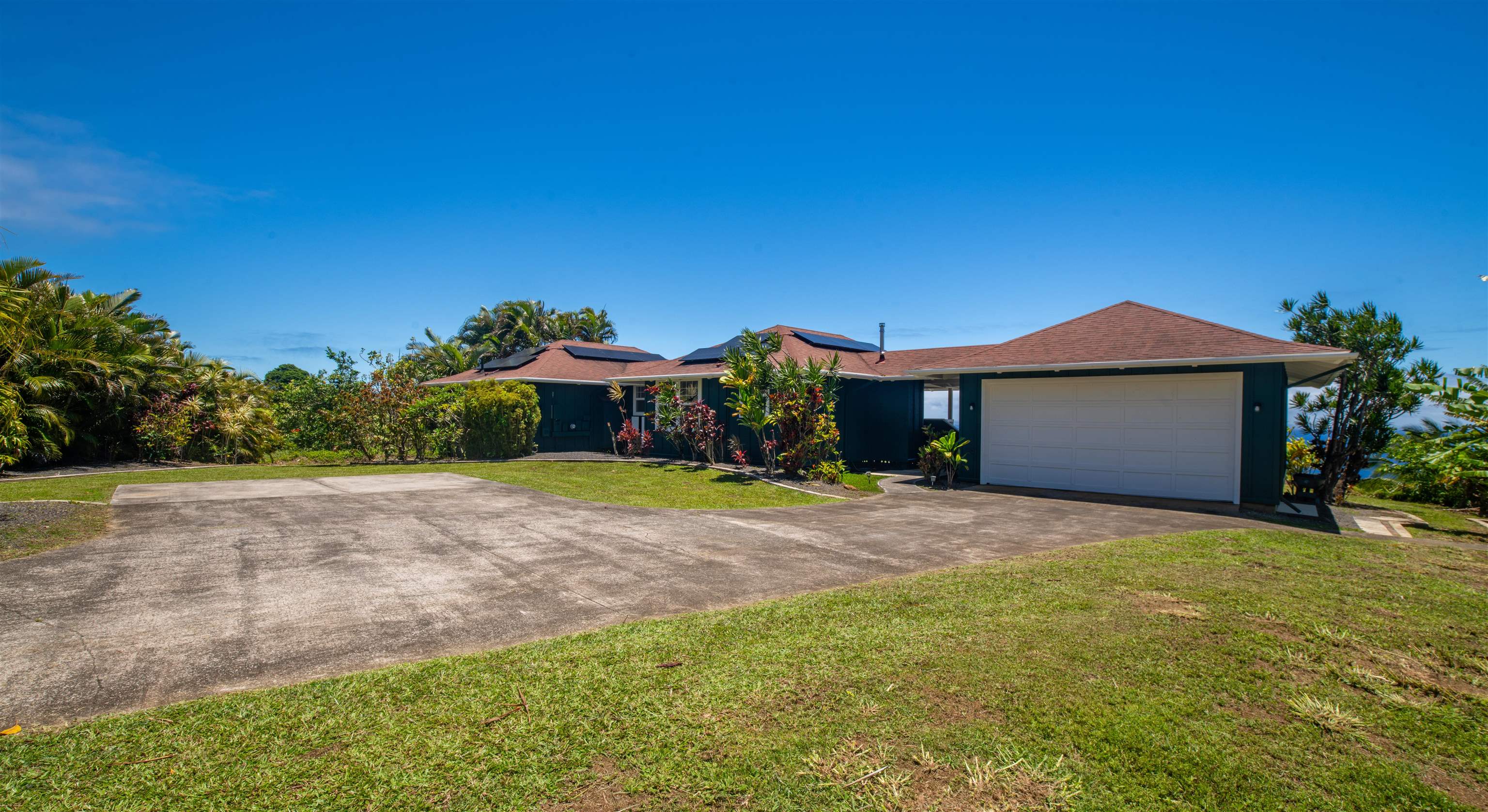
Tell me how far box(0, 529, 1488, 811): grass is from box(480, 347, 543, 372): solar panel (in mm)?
19789

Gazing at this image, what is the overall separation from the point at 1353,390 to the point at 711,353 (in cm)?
1554

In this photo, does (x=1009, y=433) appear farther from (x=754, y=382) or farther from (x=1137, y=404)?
(x=754, y=382)

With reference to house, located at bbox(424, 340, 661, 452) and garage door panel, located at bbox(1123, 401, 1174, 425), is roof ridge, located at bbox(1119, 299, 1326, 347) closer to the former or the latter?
garage door panel, located at bbox(1123, 401, 1174, 425)

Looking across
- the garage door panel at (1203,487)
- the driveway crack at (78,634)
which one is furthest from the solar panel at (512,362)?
the garage door panel at (1203,487)

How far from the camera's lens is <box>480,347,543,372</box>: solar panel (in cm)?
2264

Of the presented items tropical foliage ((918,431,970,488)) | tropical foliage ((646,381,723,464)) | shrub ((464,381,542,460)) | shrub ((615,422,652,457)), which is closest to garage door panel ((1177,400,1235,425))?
tropical foliage ((918,431,970,488))

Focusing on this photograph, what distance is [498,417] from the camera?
18891mm

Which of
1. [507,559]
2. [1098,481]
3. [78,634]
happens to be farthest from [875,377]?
[78,634]

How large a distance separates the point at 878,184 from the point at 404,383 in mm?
15249

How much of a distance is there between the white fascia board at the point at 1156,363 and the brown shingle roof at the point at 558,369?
471 inches

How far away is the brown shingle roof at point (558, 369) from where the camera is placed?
68.5 ft

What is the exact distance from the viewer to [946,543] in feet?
25.3

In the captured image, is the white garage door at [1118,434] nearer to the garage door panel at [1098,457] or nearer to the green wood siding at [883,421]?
the garage door panel at [1098,457]

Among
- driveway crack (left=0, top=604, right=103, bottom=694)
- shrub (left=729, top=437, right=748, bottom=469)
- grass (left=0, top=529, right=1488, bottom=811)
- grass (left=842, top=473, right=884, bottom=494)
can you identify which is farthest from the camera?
shrub (left=729, top=437, right=748, bottom=469)
